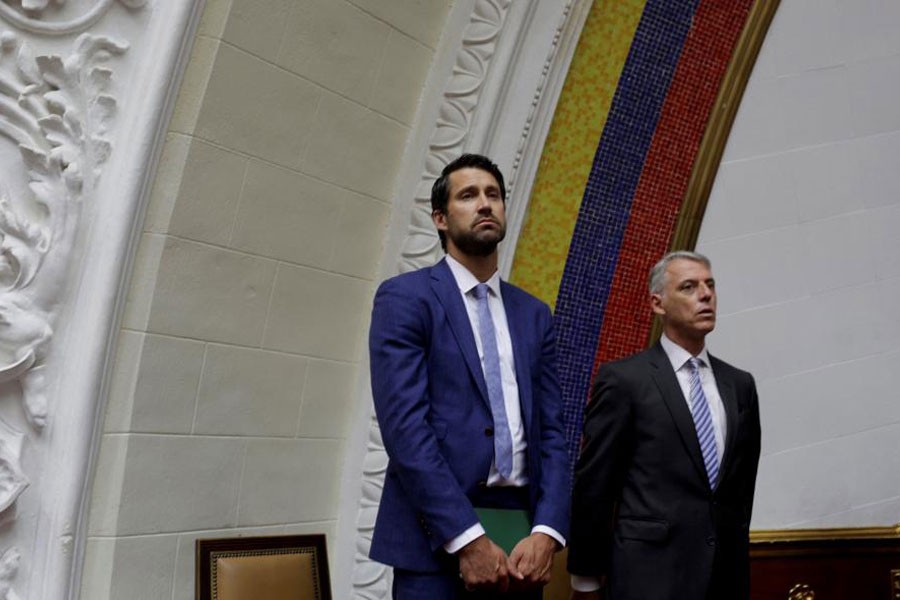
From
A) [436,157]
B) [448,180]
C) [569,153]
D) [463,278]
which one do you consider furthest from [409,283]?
[569,153]

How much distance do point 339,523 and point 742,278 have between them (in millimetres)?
1716

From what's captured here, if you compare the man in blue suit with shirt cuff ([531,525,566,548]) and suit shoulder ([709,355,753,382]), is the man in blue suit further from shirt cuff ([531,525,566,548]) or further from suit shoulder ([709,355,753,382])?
suit shoulder ([709,355,753,382])

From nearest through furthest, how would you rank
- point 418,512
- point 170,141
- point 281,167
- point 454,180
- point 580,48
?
point 418,512
point 454,180
point 170,141
point 281,167
point 580,48

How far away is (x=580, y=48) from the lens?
3844 mm

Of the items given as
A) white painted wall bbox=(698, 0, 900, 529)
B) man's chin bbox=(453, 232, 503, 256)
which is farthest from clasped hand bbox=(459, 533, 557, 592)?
white painted wall bbox=(698, 0, 900, 529)

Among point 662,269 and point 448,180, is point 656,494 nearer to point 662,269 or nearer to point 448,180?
point 662,269

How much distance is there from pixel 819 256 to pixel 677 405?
5.54 feet

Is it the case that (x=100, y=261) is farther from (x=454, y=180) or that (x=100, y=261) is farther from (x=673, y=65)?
(x=673, y=65)

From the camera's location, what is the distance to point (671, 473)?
2635mm

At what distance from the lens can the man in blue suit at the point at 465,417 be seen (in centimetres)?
211

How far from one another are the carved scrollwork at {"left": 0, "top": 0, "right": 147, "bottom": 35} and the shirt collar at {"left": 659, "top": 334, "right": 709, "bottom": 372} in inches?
59.9

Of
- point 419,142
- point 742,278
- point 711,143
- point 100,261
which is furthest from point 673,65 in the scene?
point 100,261

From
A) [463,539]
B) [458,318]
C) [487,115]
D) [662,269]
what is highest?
[487,115]

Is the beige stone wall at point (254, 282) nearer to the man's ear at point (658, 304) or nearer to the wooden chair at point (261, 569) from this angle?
the wooden chair at point (261, 569)
